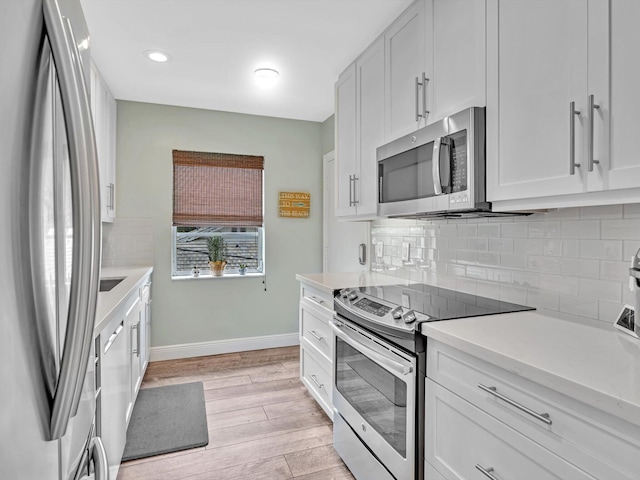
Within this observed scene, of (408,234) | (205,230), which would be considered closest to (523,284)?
(408,234)

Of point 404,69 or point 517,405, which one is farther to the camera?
point 404,69

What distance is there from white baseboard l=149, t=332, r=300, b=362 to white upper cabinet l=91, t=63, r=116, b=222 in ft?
4.51

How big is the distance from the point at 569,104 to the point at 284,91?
2.61 metres

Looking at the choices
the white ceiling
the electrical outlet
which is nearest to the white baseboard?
the electrical outlet

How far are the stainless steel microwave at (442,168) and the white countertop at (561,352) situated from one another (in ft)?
1.68

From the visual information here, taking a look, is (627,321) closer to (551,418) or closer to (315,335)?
(551,418)

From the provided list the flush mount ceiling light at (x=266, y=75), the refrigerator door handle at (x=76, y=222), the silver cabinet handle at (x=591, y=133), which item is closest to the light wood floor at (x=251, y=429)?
the refrigerator door handle at (x=76, y=222)

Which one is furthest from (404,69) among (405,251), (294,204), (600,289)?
(294,204)

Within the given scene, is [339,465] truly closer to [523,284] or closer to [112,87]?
[523,284]

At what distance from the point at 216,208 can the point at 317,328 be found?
6.31ft

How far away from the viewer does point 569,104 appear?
4.01 ft

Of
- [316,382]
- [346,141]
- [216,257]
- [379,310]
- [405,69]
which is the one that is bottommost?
[316,382]

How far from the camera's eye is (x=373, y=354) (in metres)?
1.74

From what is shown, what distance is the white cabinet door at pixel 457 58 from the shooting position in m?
1.60
